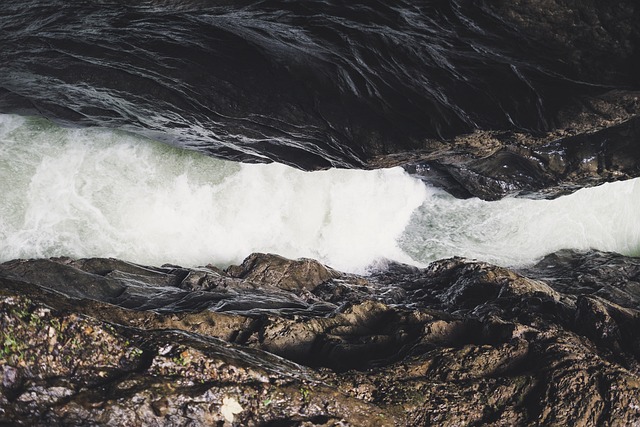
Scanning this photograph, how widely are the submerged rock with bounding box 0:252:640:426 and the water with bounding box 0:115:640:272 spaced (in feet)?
8.32

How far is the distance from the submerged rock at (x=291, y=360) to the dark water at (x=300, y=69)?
2.68 m

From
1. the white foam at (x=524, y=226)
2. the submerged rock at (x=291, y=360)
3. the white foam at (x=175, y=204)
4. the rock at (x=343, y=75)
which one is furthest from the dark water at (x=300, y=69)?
the white foam at (x=524, y=226)

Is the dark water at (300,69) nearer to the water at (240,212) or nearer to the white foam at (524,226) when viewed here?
the water at (240,212)

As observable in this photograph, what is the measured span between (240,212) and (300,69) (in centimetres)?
553

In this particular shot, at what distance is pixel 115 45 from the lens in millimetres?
7445

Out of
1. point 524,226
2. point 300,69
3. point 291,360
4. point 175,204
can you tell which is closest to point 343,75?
point 300,69

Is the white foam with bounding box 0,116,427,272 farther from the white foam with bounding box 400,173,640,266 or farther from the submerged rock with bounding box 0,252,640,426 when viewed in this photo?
the submerged rock with bounding box 0,252,640,426

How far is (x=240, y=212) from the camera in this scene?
12742mm

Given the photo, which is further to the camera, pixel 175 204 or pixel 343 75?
pixel 175 204

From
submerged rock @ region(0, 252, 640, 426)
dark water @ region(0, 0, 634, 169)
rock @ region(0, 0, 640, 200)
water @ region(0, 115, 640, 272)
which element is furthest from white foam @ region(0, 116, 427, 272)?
submerged rock @ region(0, 252, 640, 426)

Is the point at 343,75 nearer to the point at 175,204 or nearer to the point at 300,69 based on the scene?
the point at 300,69

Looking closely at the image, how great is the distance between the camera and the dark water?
5.93 meters

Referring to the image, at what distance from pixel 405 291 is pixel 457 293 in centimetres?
120

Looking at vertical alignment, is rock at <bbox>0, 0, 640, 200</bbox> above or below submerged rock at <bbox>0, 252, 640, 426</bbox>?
above
